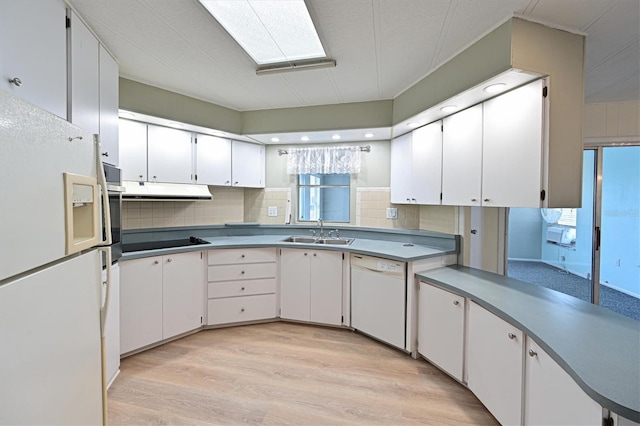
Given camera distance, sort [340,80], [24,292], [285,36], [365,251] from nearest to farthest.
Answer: [24,292] < [285,36] < [340,80] < [365,251]

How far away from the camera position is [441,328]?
218 centimetres

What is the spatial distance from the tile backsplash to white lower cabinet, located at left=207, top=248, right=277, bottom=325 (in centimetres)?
70

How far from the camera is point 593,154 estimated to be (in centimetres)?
274

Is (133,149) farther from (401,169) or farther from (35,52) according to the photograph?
(401,169)

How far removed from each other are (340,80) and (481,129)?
4.14 feet

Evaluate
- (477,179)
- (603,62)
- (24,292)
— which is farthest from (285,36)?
(603,62)

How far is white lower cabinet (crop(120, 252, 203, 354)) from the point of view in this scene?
91.9 inches

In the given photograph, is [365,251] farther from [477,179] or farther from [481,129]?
[481,129]

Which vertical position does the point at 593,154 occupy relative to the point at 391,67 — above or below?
below

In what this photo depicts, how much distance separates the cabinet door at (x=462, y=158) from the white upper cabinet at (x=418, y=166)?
92mm

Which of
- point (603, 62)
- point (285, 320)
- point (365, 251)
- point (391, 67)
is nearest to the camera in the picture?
point (603, 62)

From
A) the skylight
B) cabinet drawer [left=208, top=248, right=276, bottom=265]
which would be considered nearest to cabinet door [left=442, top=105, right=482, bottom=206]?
the skylight

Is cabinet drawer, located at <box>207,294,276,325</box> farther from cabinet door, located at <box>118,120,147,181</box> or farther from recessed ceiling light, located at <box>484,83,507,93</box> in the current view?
recessed ceiling light, located at <box>484,83,507,93</box>

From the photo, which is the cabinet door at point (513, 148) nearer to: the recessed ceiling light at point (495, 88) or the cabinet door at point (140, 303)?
the recessed ceiling light at point (495, 88)
